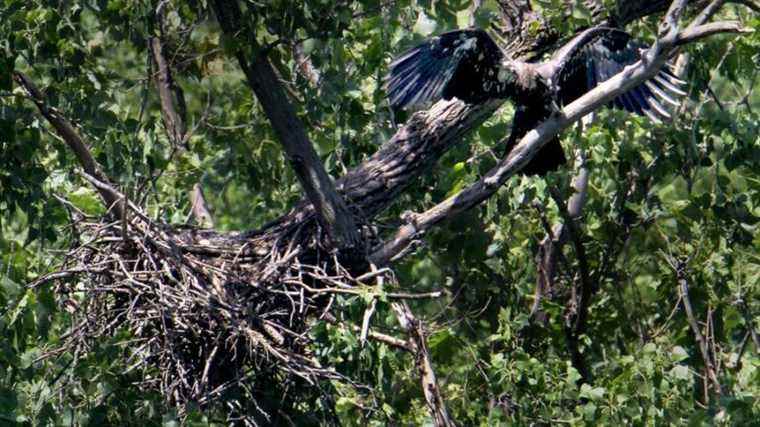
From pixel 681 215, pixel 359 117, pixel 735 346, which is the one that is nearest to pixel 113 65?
pixel 359 117

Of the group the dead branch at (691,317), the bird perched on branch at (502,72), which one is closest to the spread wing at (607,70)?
the bird perched on branch at (502,72)

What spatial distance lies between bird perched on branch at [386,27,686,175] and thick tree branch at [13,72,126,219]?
3.80ft

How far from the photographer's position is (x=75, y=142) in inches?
193

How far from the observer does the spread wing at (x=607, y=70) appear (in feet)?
18.0

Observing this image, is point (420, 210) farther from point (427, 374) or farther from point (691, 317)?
point (427, 374)

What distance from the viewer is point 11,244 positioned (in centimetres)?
456

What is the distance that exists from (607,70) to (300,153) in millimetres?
1426

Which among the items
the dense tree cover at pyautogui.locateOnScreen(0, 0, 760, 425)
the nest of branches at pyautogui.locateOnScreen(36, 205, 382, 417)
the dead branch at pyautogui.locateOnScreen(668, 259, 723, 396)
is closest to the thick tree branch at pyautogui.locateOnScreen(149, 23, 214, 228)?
the dense tree cover at pyautogui.locateOnScreen(0, 0, 760, 425)

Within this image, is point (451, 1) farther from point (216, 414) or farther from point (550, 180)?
point (216, 414)

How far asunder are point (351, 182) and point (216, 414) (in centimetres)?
98

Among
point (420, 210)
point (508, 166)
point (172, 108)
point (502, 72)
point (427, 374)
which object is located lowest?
point (427, 374)

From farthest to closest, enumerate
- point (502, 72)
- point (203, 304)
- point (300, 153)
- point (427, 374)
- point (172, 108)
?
1. point (172, 108)
2. point (502, 72)
3. point (300, 153)
4. point (427, 374)
5. point (203, 304)

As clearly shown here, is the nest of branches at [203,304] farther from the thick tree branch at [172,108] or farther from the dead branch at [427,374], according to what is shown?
the thick tree branch at [172,108]

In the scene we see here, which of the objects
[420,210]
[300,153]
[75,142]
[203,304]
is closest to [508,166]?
[300,153]
